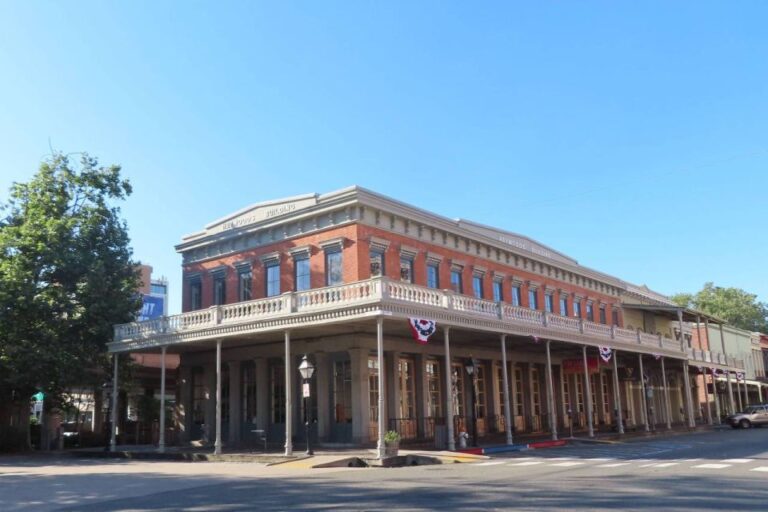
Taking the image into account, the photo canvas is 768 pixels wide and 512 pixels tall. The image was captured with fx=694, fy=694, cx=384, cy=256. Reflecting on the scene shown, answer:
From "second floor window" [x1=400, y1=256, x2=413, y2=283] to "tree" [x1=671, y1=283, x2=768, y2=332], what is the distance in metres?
67.3

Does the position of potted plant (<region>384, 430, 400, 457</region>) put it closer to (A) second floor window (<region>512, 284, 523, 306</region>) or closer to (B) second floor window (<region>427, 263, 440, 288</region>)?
(B) second floor window (<region>427, 263, 440, 288</region>)

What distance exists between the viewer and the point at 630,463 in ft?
58.6

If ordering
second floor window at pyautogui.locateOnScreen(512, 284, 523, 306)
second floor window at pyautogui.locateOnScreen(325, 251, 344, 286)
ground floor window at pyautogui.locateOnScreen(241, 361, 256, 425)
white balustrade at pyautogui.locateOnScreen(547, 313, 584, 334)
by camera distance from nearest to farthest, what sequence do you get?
second floor window at pyautogui.locateOnScreen(325, 251, 344, 286) < white balustrade at pyautogui.locateOnScreen(547, 313, 584, 334) < ground floor window at pyautogui.locateOnScreen(241, 361, 256, 425) < second floor window at pyautogui.locateOnScreen(512, 284, 523, 306)

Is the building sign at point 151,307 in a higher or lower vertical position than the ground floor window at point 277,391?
higher

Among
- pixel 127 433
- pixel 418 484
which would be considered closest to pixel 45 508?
pixel 418 484

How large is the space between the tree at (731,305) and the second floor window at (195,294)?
69598mm

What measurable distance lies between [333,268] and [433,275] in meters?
4.84

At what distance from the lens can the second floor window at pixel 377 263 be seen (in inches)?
1025

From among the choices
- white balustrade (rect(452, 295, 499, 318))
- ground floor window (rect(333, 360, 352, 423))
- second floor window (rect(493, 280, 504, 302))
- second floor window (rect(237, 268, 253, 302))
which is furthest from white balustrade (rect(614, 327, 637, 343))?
second floor window (rect(237, 268, 253, 302))

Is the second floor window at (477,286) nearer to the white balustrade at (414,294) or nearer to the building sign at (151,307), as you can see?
the white balustrade at (414,294)

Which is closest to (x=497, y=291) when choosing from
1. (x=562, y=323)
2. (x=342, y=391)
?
(x=562, y=323)

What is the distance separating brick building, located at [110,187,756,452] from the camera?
899 inches

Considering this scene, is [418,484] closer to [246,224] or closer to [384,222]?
[384,222]

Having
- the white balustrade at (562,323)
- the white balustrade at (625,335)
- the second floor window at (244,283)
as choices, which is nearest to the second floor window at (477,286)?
the white balustrade at (562,323)
